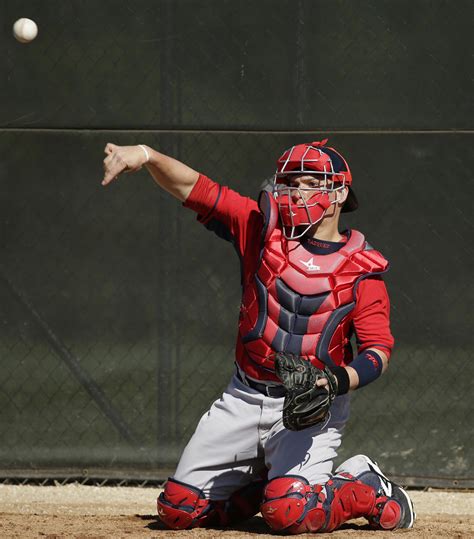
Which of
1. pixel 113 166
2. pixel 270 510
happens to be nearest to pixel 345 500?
pixel 270 510

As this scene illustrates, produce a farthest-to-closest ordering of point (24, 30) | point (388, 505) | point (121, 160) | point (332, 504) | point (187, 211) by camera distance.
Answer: point (187, 211) < point (24, 30) < point (388, 505) < point (332, 504) < point (121, 160)

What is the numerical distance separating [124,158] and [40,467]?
7.83ft

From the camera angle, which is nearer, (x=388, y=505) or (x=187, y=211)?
(x=388, y=505)

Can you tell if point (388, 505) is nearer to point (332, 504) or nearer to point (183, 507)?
point (332, 504)

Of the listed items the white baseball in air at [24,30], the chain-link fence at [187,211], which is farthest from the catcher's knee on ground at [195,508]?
the white baseball in air at [24,30]

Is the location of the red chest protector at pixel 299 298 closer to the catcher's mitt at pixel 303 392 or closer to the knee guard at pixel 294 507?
the catcher's mitt at pixel 303 392

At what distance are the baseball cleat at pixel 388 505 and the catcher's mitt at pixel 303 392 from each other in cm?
54

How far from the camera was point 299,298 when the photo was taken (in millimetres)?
4410

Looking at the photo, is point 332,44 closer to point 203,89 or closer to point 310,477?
point 203,89

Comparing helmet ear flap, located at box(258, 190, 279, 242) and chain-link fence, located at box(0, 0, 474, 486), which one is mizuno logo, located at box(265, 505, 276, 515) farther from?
chain-link fence, located at box(0, 0, 474, 486)

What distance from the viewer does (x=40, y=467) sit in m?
5.98

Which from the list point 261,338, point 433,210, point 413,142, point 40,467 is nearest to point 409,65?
point 413,142

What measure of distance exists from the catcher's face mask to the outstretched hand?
586mm

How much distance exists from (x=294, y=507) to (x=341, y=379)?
539 mm
